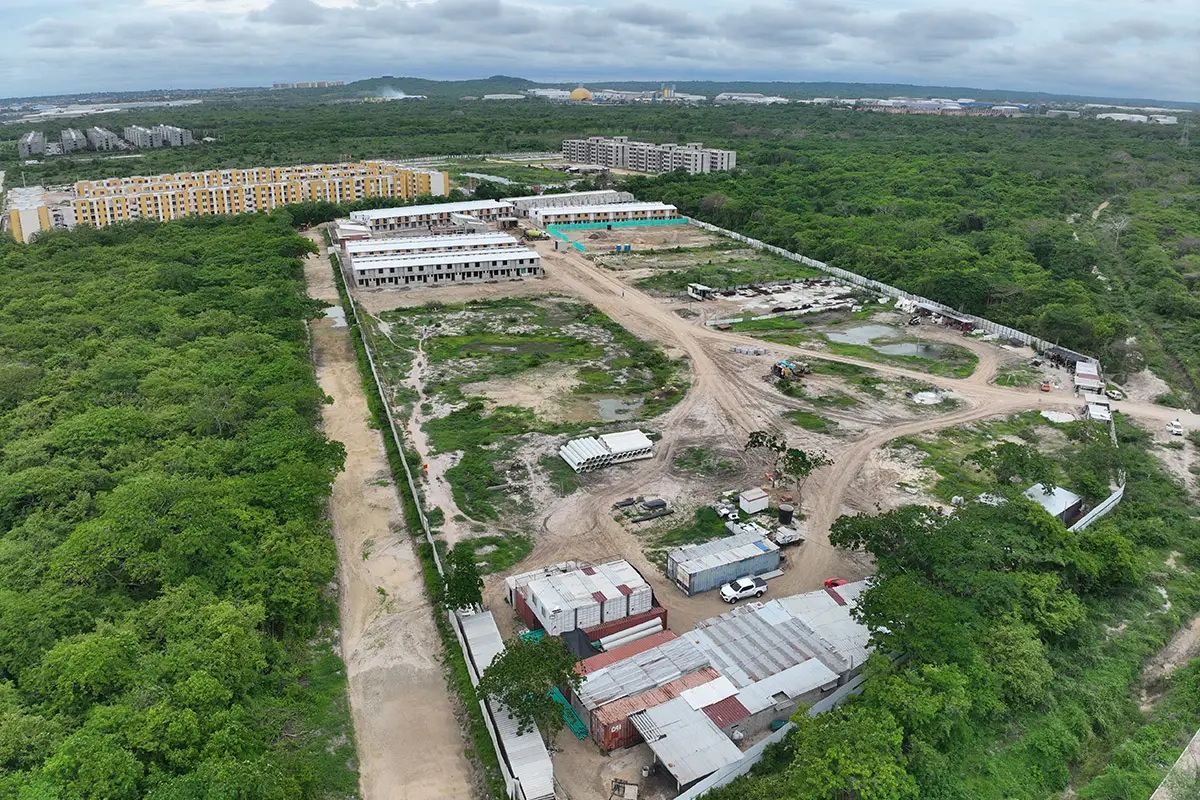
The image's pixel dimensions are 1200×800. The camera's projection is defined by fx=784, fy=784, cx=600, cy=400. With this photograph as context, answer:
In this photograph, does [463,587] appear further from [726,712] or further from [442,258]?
[442,258]

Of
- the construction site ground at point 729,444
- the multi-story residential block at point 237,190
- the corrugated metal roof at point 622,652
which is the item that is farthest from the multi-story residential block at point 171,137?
the corrugated metal roof at point 622,652

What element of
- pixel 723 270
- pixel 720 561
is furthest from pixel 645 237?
pixel 720 561

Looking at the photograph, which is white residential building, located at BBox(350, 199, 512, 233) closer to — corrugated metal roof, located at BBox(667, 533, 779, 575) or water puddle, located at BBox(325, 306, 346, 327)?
water puddle, located at BBox(325, 306, 346, 327)

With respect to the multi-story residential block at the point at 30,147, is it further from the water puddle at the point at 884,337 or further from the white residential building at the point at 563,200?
the water puddle at the point at 884,337

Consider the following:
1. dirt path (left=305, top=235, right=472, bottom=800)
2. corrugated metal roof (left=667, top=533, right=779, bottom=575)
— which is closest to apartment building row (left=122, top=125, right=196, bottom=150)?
dirt path (left=305, top=235, right=472, bottom=800)

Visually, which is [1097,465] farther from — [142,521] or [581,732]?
[142,521]

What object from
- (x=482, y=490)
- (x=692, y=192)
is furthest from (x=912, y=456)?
(x=692, y=192)

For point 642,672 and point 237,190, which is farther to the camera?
point 237,190
